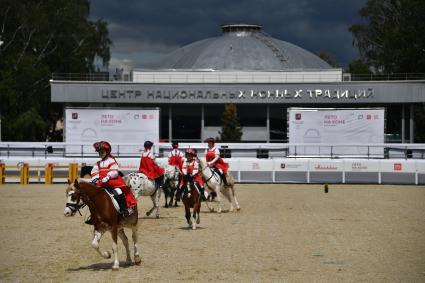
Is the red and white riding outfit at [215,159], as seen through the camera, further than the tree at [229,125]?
No

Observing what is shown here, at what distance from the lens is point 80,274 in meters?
12.9

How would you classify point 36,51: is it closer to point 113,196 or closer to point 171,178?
point 171,178

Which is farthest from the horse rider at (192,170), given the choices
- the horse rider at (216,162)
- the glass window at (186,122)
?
the glass window at (186,122)

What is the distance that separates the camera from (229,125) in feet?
243

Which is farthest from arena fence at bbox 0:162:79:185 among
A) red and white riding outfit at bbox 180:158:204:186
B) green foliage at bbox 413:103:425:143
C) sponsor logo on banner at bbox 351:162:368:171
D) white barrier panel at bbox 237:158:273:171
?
green foliage at bbox 413:103:425:143

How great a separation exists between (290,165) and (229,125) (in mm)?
32641

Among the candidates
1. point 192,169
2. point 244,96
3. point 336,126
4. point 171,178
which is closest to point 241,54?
point 244,96

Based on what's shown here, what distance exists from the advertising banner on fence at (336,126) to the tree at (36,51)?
26586 mm

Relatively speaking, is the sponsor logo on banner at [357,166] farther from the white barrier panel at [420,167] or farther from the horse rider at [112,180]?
the horse rider at [112,180]

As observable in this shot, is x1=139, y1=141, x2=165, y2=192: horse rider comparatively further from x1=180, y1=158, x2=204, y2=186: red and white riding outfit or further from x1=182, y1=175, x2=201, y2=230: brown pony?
x1=182, y1=175, x2=201, y2=230: brown pony

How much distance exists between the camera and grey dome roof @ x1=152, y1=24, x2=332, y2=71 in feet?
287

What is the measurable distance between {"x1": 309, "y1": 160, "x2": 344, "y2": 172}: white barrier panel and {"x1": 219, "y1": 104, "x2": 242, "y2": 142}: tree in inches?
1276

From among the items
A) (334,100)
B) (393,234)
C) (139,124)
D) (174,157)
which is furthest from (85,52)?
(393,234)

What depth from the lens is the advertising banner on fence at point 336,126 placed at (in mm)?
50031
